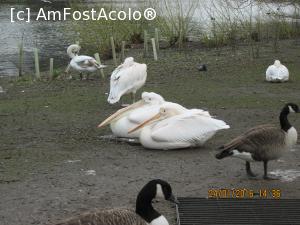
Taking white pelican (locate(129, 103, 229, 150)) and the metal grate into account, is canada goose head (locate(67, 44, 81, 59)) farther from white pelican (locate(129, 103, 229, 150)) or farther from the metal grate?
the metal grate

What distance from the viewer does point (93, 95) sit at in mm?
11344

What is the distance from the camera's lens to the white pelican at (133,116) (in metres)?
7.33

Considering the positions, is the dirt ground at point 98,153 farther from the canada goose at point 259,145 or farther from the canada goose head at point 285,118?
the canada goose head at point 285,118

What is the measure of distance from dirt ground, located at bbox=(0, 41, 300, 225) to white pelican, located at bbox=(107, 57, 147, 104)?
0.92ft

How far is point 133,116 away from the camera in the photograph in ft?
24.2

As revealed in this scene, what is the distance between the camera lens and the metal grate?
4.91m

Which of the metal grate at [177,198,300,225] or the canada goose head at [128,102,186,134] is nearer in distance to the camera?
the metal grate at [177,198,300,225]

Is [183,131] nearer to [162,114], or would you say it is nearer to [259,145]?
[162,114]

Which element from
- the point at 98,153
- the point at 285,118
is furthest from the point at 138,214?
the point at 98,153

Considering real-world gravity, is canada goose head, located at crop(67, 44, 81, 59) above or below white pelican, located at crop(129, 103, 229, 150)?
above

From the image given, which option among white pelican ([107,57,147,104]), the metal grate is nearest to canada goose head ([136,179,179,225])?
the metal grate

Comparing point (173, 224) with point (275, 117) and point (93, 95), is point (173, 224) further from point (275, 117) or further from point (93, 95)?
point (93, 95)
